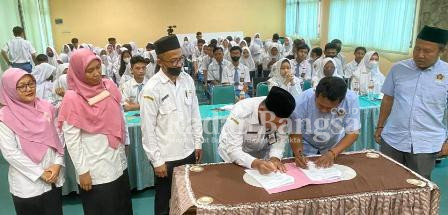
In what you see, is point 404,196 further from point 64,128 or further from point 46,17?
point 46,17

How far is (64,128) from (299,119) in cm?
138

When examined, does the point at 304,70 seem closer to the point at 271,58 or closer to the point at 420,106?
the point at 271,58

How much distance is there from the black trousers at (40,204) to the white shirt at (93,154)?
Result: 19 centimetres

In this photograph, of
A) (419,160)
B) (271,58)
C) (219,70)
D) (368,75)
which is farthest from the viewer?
(271,58)

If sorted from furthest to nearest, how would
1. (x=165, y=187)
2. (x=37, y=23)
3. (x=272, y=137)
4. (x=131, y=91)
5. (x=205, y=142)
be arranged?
(x=37, y=23) → (x=131, y=91) → (x=205, y=142) → (x=165, y=187) → (x=272, y=137)

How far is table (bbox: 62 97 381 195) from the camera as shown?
3027 mm

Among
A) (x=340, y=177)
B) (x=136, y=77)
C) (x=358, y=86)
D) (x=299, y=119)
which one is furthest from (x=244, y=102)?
(x=358, y=86)

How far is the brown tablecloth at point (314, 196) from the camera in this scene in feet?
4.96

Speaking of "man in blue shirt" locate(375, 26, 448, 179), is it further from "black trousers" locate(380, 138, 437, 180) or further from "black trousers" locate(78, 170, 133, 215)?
"black trousers" locate(78, 170, 133, 215)

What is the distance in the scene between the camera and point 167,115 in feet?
6.96

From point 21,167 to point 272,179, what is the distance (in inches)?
52.5

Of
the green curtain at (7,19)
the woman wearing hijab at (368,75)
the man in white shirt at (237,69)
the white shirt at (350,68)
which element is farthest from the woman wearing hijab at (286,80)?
the green curtain at (7,19)

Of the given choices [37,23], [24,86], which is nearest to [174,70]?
[24,86]

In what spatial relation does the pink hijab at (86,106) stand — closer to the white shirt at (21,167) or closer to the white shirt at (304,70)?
the white shirt at (21,167)
